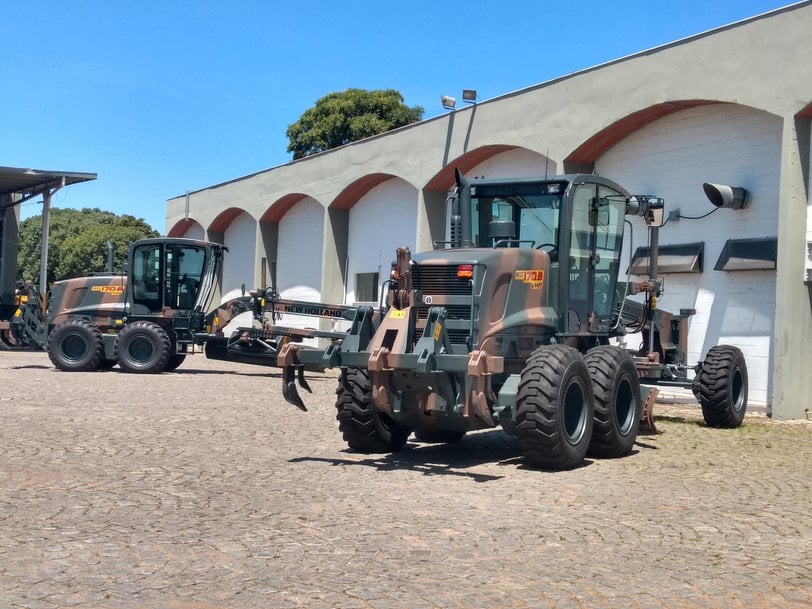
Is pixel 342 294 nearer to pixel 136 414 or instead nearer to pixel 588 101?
pixel 588 101

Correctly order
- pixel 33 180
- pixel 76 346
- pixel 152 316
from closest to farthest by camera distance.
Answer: pixel 76 346 < pixel 152 316 < pixel 33 180

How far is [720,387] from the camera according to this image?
12.4 m

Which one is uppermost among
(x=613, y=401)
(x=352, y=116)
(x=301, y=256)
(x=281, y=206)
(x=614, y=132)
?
(x=352, y=116)

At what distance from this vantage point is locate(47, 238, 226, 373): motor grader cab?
20266 millimetres

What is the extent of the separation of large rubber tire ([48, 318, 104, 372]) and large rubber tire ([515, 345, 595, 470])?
1355cm

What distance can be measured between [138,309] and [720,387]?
42.8ft

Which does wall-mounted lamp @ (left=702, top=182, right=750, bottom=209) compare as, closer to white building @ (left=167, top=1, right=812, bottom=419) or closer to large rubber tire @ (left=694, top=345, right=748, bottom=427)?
white building @ (left=167, top=1, right=812, bottom=419)

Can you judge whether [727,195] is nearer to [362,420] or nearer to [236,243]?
[362,420]

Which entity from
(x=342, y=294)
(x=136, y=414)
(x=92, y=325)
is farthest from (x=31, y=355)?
(x=136, y=414)

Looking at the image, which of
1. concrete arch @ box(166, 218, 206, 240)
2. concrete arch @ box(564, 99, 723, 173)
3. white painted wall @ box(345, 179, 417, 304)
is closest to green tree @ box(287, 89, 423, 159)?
concrete arch @ box(166, 218, 206, 240)

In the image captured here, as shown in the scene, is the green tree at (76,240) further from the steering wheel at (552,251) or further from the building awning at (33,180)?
the steering wheel at (552,251)

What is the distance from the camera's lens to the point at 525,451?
8.76 metres

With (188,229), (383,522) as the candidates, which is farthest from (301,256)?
(383,522)

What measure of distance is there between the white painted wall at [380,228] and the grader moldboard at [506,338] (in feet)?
41.8
